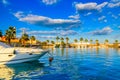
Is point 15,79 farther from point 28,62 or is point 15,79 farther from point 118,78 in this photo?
point 28,62

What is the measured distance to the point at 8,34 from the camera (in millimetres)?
101375

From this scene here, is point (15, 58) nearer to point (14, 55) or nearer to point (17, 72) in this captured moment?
point (14, 55)

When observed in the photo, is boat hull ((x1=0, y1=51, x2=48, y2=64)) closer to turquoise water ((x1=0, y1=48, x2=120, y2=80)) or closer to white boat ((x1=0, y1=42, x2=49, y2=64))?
white boat ((x1=0, y1=42, x2=49, y2=64))

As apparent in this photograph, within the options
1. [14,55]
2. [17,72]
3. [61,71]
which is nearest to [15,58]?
[14,55]

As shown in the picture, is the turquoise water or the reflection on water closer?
the turquoise water

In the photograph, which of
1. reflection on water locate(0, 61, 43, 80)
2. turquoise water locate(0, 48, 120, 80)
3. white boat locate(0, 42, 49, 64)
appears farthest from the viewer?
white boat locate(0, 42, 49, 64)

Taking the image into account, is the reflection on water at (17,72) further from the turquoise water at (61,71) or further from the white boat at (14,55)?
the white boat at (14,55)

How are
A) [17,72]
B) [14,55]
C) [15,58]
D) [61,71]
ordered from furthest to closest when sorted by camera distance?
[15,58], [14,55], [17,72], [61,71]

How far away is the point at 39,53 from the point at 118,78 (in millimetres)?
16432

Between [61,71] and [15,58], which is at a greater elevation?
[15,58]

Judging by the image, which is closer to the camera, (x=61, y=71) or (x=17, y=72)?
(x=61, y=71)

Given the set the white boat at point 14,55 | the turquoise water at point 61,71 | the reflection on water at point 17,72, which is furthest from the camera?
the white boat at point 14,55

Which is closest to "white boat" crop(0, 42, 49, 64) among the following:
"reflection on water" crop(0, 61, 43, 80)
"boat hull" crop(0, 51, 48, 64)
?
"boat hull" crop(0, 51, 48, 64)

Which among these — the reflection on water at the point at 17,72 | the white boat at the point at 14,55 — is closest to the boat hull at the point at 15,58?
the white boat at the point at 14,55
